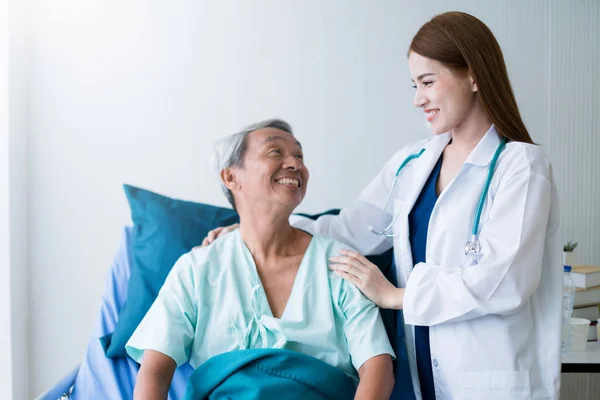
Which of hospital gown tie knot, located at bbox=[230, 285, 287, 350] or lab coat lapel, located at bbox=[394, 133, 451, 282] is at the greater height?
lab coat lapel, located at bbox=[394, 133, 451, 282]

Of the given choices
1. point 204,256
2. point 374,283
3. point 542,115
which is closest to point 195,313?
point 204,256

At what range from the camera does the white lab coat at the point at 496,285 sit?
1.30 m

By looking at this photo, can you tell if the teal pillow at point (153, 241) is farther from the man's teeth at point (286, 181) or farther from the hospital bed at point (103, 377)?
the man's teeth at point (286, 181)

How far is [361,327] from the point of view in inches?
56.2

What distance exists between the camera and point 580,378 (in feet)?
8.33

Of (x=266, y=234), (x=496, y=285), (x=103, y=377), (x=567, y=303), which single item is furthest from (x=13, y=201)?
(x=567, y=303)

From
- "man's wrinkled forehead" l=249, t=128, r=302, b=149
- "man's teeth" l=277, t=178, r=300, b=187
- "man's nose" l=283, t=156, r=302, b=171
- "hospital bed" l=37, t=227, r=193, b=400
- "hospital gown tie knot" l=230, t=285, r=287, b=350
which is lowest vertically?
"hospital bed" l=37, t=227, r=193, b=400

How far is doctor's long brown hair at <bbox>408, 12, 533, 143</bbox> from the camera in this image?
1.37 meters

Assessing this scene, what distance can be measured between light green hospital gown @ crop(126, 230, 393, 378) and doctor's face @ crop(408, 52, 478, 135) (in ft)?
1.54

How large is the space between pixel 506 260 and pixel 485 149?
0.97ft

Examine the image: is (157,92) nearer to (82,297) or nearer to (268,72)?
(268,72)

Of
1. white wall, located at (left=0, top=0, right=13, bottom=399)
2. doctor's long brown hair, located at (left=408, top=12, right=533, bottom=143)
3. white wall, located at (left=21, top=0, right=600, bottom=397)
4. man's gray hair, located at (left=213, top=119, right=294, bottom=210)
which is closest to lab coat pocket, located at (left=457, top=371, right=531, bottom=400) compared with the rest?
doctor's long brown hair, located at (left=408, top=12, right=533, bottom=143)

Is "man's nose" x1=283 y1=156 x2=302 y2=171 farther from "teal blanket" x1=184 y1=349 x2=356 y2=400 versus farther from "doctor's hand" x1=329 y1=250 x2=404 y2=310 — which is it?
"teal blanket" x1=184 y1=349 x2=356 y2=400

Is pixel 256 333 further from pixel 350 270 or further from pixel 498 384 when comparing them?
pixel 498 384
